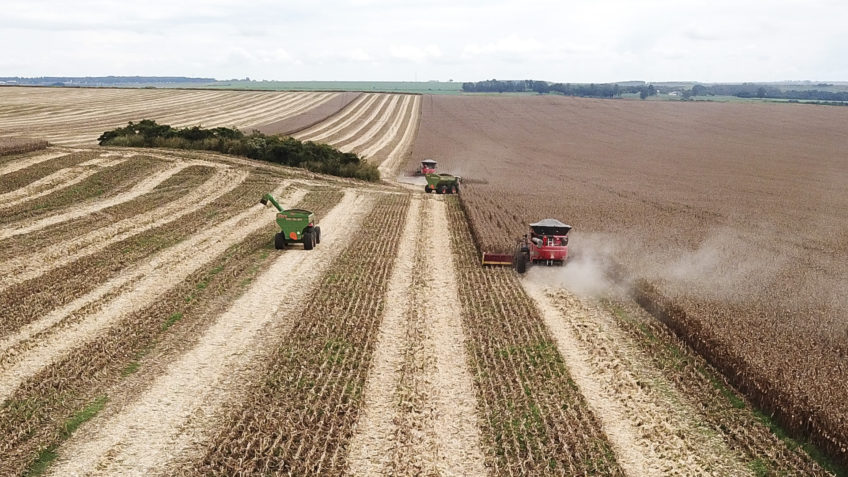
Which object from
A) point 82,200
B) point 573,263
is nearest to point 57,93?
point 82,200

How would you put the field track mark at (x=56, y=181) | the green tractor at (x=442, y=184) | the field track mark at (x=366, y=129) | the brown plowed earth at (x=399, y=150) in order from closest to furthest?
the field track mark at (x=56, y=181) → the green tractor at (x=442, y=184) → the brown plowed earth at (x=399, y=150) → the field track mark at (x=366, y=129)

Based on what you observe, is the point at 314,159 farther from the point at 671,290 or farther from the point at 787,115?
the point at 787,115

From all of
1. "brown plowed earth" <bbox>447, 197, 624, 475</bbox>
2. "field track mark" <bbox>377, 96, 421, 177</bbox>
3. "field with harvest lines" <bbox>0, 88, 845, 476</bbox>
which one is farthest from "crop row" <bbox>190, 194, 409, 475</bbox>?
"field track mark" <bbox>377, 96, 421, 177</bbox>

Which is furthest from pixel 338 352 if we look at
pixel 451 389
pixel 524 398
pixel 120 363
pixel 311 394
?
pixel 120 363

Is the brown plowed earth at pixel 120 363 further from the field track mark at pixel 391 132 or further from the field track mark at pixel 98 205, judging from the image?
the field track mark at pixel 391 132

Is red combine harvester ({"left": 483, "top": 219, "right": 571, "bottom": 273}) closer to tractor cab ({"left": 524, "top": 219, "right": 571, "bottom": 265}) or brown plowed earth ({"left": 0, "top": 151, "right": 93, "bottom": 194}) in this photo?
tractor cab ({"left": 524, "top": 219, "right": 571, "bottom": 265})

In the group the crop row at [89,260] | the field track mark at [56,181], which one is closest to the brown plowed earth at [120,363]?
the crop row at [89,260]
